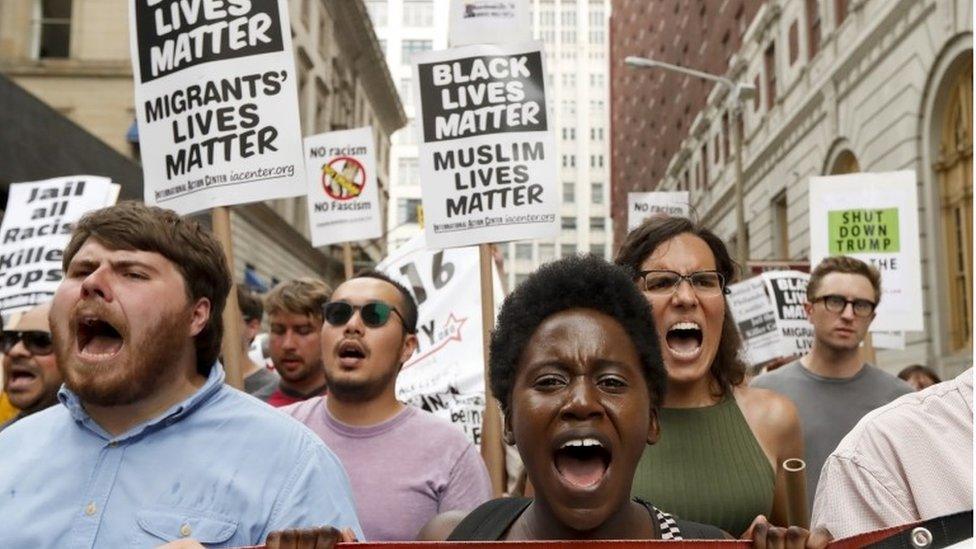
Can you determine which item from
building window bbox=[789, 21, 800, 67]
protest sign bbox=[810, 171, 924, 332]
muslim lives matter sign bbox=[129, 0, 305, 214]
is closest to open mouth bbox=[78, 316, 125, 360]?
muslim lives matter sign bbox=[129, 0, 305, 214]

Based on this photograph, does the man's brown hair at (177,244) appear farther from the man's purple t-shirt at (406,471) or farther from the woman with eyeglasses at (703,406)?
the woman with eyeglasses at (703,406)

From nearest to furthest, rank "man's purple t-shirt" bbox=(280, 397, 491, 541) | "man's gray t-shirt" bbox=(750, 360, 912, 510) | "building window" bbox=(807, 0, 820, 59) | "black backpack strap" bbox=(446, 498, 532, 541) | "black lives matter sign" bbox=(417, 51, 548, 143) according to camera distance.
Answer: "black backpack strap" bbox=(446, 498, 532, 541) → "man's purple t-shirt" bbox=(280, 397, 491, 541) → "man's gray t-shirt" bbox=(750, 360, 912, 510) → "black lives matter sign" bbox=(417, 51, 548, 143) → "building window" bbox=(807, 0, 820, 59)

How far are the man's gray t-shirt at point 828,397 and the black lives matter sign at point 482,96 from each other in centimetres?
170

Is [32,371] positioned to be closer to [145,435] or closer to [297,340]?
[297,340]

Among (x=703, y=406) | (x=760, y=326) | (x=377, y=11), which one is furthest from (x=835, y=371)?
(x=377, y=11)

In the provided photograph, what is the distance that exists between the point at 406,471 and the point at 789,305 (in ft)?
21.7

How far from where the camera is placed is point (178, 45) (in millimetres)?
4656

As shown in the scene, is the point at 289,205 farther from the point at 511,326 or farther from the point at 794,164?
the point at 511,326

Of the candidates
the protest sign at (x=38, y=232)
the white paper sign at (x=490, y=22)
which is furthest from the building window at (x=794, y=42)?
the white paper sign at (x=490, y=22)

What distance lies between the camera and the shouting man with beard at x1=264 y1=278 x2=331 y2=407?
18.1ft

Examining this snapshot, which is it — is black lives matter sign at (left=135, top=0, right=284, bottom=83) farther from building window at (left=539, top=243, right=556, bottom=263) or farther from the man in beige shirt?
building window at (left=539, top=243, right=556, bottom=263)

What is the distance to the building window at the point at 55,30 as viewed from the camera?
22.2 meters

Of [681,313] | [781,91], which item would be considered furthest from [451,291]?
[781,91]

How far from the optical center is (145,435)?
2.52 metres
